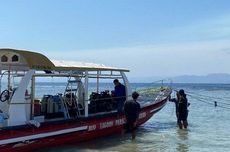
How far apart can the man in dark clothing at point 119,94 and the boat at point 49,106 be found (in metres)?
0.19

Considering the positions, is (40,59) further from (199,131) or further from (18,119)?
(199,131)

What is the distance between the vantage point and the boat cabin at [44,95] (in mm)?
11297

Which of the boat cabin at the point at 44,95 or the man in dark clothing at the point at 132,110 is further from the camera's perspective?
the man in dark clothing at the point at 132,110

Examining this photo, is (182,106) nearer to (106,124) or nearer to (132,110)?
(132,110)

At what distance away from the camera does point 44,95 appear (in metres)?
13.5

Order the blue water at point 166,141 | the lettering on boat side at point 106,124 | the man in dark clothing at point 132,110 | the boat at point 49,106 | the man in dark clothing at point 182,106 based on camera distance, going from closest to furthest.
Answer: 1. the boat at point 49,106
2. the blue water at point 166,141
3. the man in dark clothing at point 132,110
4. the lettering on boat side at point 106,124
5. the man in dark clothing at point 182,106

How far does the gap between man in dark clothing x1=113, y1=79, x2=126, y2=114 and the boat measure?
0.19 meters

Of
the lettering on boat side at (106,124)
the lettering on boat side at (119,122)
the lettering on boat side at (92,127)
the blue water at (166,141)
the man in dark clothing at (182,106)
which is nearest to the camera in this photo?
the blue water at (166,141)

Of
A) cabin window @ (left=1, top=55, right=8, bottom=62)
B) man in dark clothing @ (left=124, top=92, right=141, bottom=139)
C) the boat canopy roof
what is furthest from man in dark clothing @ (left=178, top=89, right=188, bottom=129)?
cabin window @ (left=1, top=55, right=8, bottom=62)

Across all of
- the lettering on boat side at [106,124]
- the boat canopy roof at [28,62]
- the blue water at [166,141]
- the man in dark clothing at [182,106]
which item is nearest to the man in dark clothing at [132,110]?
the blue water at [166,141]

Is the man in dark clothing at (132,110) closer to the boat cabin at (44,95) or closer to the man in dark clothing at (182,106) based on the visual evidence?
the boat cabin at (44,95)

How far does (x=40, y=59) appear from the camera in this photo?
1186cm

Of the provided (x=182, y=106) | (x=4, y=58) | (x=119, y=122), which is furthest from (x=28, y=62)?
(x=182, y=106)

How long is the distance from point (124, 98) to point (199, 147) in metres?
3.66
